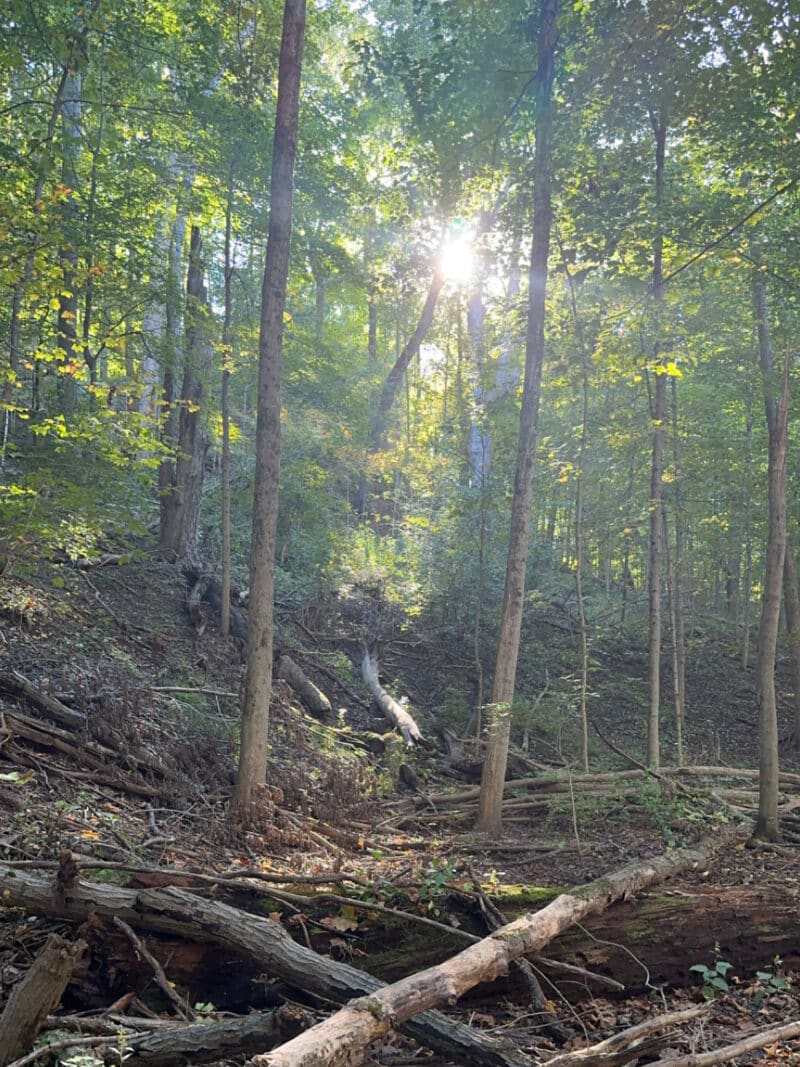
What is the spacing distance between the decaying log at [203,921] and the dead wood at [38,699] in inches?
124

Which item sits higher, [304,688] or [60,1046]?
[304,688]

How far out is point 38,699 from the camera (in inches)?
276

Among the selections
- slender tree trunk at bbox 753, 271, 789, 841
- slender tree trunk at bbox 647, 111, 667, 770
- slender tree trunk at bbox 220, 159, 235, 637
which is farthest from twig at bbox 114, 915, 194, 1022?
slender tree trunk at bbox 220, 159, 235, 637

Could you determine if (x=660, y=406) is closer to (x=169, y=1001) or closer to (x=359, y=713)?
(x=359, y=713)

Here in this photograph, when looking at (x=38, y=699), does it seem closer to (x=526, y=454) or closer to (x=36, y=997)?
(x=36, y=997)

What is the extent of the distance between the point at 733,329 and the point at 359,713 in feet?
29.0

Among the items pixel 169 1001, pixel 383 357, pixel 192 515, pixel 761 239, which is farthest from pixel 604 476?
pixel 383 357

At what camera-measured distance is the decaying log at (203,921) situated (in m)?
3.69

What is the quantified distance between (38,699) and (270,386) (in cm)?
386

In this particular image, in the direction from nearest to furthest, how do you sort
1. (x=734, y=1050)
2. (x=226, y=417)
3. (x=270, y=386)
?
(x=734, y=1050) < (x=270, y=386) < (x=226, y=417)

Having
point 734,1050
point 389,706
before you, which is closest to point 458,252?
point 389,706

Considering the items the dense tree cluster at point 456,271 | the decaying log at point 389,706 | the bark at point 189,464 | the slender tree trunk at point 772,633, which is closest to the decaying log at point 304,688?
the decaying log at point 389,706

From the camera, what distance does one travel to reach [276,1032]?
10.7 feet

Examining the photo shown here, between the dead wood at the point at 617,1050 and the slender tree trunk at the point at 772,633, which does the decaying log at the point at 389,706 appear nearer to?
the slender tree trunk at the point at 772,633
